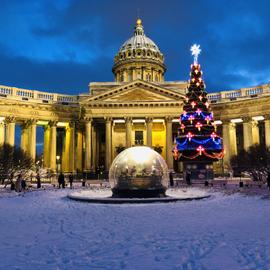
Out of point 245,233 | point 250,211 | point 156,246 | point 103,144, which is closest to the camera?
point 156,246

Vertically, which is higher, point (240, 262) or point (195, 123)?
point (195, 123)

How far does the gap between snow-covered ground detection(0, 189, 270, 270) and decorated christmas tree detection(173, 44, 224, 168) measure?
20493 millimetres

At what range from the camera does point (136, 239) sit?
7945 millimetres

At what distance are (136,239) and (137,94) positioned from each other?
43.3 m

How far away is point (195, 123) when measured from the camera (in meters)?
34.1

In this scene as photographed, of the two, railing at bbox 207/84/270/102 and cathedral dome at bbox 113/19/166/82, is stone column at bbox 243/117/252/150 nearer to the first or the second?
railing at bbox 207/84/270/102

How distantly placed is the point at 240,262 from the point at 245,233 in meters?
2.70

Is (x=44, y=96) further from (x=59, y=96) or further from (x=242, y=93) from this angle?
(x=242, y=93)

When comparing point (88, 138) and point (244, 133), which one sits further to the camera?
point (244, 133)

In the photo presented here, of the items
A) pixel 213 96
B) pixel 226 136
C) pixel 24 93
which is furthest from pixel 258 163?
pixel 24 93

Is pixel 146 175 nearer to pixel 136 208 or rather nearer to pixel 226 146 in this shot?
pixel 136 208

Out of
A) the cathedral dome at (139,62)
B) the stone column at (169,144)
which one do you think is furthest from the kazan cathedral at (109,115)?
the cathedral dome at (139,62)

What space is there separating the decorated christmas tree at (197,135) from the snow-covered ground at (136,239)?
67.2 feet

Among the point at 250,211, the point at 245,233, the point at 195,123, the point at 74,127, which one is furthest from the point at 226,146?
the point at 245,233
